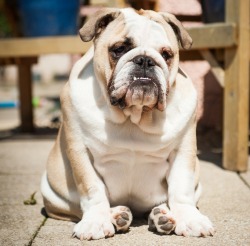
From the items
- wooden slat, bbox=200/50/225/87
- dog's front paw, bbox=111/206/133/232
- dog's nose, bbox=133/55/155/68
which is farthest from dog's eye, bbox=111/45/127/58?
wooden slat, bbox=200/50/225/87

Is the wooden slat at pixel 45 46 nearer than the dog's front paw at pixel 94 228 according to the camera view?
No

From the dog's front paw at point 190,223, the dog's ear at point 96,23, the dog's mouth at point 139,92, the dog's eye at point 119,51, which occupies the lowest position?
the dog's front paw at point 190,223

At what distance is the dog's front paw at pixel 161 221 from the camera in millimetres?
1942

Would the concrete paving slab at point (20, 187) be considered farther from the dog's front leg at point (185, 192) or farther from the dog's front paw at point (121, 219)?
the dog's front leg at point (185, 192)

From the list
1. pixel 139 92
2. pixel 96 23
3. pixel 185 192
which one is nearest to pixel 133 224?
pixel 185 192

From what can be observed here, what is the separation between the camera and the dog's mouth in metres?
1.91

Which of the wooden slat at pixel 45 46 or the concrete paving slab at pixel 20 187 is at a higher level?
the wooden slat at pixel 45 46

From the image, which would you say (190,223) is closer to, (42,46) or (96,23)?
(96,23)

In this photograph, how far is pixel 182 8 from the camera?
12.5 feet

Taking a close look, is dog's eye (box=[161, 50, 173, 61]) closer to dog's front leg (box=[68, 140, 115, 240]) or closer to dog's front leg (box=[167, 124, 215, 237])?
dog's front leg (box=[167, 124, 215, 237])

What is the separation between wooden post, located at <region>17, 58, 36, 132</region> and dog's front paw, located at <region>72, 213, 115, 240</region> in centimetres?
352

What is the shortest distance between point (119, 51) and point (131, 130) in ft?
1.13

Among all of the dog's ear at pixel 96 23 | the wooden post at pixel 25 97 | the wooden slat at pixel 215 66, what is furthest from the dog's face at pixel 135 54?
the wooden post at pixel 25 97

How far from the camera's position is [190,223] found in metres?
1.95
